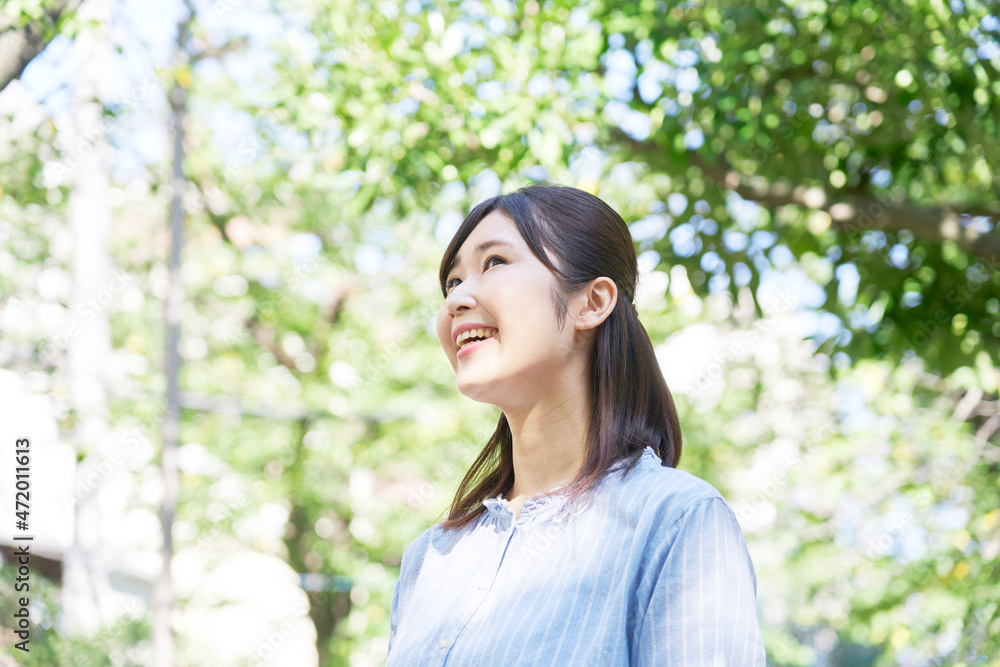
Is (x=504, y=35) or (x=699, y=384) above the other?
(x=504, y=35)

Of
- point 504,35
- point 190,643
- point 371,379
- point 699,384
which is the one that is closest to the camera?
point 504,35

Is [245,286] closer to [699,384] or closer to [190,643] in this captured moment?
[190,643]

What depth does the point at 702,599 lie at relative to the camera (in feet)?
3.67

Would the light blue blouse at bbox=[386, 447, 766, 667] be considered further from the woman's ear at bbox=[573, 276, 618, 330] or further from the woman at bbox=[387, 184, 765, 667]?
the woman's ear at bbox=[573, 276, 618, 330]

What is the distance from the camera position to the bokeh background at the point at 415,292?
129 inches

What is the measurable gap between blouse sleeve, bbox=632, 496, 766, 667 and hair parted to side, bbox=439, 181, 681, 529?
188 mm

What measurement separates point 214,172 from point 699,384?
15.8 feet

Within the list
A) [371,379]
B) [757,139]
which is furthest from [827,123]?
[371,379]

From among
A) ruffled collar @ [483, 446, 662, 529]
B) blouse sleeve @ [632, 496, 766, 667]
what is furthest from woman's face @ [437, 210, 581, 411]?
blouse sleeve @ [632, 496, 766, 667]

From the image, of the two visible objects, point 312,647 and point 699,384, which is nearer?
point 699,384

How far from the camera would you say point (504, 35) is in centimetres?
330

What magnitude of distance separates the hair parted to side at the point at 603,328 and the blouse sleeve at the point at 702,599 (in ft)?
0.62

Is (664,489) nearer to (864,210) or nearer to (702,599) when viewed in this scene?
(702,599)

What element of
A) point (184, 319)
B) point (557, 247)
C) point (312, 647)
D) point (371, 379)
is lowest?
point (312, 647)
